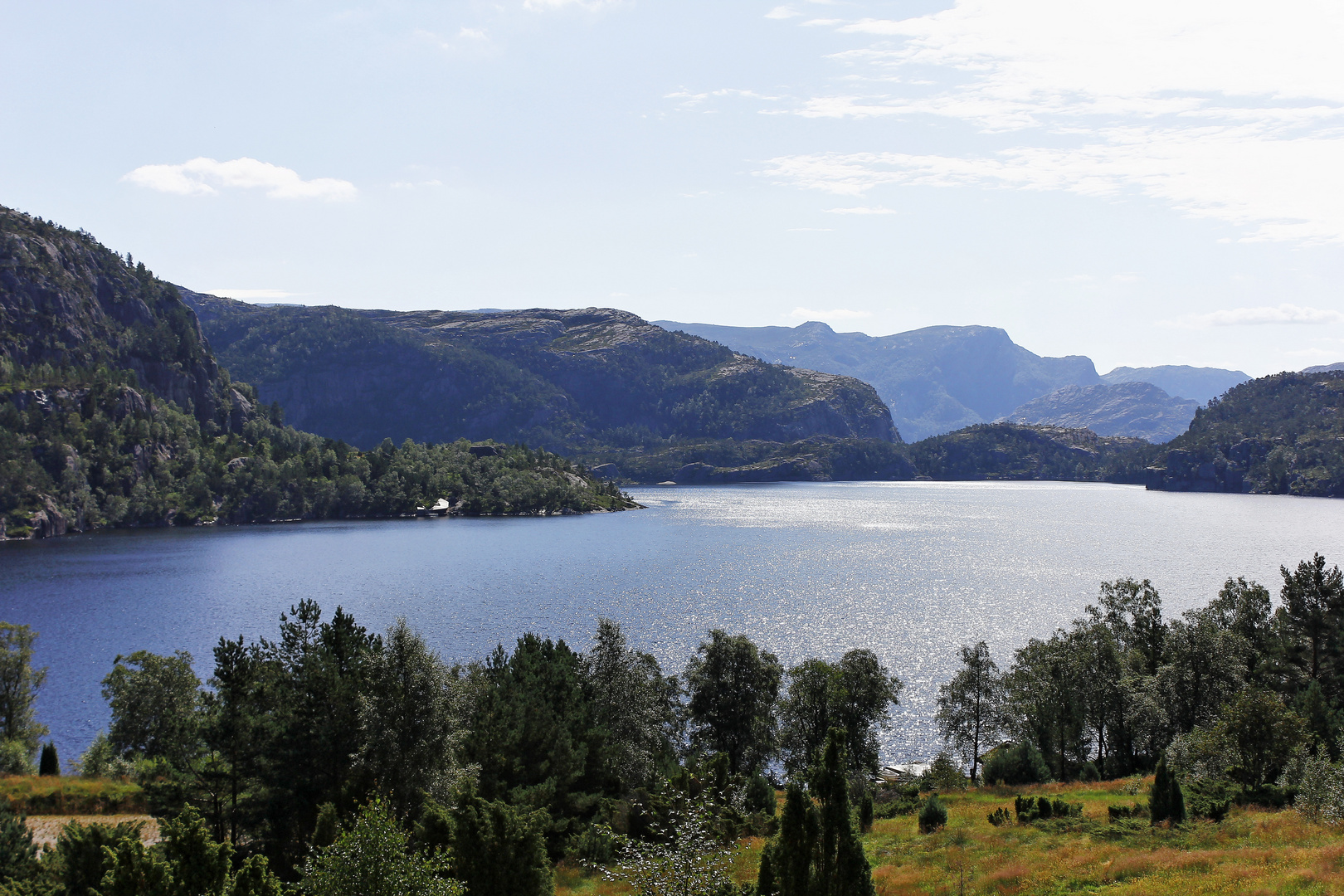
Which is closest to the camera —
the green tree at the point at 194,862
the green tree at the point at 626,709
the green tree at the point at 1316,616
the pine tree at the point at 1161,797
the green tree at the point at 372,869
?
the green tree at the point at 372,869

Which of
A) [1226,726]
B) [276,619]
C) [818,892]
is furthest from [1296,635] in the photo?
[276,619]

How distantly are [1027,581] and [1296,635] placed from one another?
272 feet

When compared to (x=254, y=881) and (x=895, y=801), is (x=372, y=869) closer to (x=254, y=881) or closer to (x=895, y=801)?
(x=254, y=881)

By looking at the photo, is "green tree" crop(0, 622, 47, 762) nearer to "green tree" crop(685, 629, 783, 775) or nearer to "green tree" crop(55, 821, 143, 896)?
"green tree" crop(55, 821, 143, 896)

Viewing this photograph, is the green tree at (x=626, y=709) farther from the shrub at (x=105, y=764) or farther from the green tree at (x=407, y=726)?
the shrub at (x=105, y=764)

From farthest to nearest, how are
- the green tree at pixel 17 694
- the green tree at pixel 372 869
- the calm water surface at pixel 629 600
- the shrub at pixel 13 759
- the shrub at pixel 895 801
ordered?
1. the calm water surface at pixel 629 600
2. the green tree at pixel 17 694
3. the shrub at pixel 13 759
4. the shrub at pixel 895 801
5. the green tree at pixel 372 869

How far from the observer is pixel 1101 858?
138 feet

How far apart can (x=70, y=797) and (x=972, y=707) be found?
74576mm

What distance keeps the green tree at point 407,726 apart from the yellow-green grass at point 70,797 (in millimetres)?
18347

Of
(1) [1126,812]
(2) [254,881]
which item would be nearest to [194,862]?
(2) [254,881]

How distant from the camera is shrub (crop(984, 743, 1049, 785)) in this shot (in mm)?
72125

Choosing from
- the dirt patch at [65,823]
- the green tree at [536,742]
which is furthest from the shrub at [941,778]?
the dirt patch at [65,823]

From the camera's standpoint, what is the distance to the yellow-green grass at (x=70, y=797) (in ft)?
181

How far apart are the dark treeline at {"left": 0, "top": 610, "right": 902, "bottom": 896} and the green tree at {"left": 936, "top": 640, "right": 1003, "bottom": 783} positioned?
8723 millimetres
